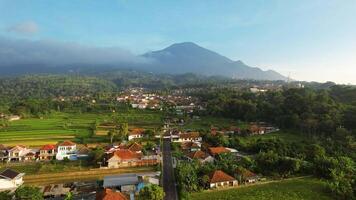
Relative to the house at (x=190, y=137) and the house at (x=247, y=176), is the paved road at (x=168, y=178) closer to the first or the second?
the house at (x=190, y=137)

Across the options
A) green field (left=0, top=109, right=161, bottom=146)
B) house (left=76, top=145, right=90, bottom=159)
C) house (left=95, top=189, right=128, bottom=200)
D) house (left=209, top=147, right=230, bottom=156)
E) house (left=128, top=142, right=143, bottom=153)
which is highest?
house (left=95, top=189, right=128, bottom=200)

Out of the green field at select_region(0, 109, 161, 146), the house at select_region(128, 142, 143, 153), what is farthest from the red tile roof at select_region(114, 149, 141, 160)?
the green field at select_region(0, 109, 161, 146)

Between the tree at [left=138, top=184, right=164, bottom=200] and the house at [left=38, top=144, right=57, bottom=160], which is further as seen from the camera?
the house at [left=38, top=144, right=57, bottom=160]

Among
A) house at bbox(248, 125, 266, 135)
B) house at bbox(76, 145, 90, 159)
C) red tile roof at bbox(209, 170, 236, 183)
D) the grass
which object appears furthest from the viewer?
house at bbox(248, 125, 266, 135)

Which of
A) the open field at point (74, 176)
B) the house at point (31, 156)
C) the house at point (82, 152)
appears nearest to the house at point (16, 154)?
the house at point (31, 156)

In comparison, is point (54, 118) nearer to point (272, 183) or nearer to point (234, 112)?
point (234, 112)

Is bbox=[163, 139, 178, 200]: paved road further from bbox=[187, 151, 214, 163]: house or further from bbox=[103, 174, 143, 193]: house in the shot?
bbox=[187, 151, 214, 163]: house

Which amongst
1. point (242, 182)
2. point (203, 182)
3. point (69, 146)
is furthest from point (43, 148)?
point (242, 182)
